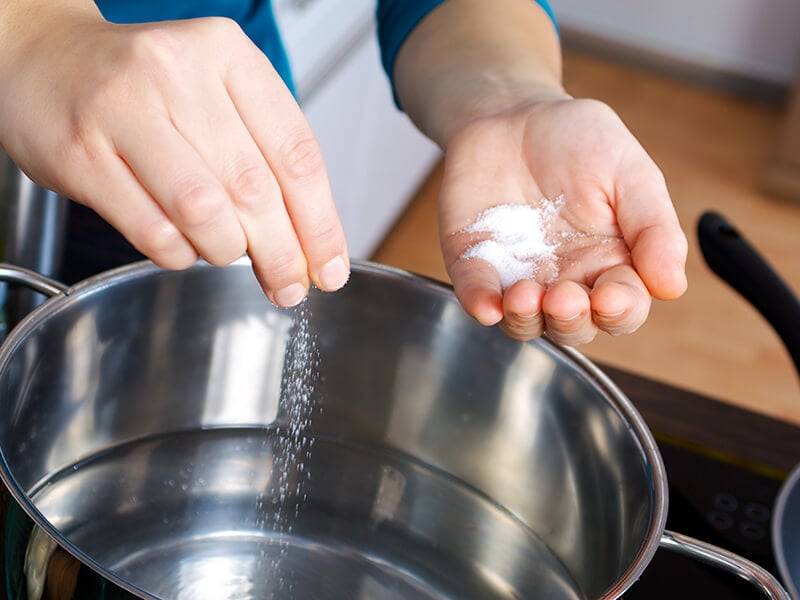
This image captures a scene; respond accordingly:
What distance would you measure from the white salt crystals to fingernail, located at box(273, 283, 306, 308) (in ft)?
0.50

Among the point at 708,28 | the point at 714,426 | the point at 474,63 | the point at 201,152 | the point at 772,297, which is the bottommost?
the point at 708,28

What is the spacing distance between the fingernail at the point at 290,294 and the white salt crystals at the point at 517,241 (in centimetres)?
15

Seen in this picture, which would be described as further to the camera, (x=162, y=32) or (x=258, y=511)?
(x=258, y=511)

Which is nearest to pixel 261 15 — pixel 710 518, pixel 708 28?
pixel 710 518

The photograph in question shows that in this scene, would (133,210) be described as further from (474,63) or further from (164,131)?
(474,63)

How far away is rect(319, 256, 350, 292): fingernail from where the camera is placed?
0.46 m

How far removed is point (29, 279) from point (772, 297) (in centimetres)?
45

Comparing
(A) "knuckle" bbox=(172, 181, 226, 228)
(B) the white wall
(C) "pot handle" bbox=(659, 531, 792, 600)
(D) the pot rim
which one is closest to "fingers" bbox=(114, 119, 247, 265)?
(A) "knuckle" bbox=(172, 181, 226, 228)

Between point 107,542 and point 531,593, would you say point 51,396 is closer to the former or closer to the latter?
point 107,542

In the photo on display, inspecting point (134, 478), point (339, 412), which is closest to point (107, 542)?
point (134, 478)

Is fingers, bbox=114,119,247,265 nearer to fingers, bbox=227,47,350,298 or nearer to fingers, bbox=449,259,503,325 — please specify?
fingers, bbox=227,47,350,298

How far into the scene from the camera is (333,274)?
468 millimetres

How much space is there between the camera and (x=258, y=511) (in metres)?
0.60

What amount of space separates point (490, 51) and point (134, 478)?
1.19 ft
